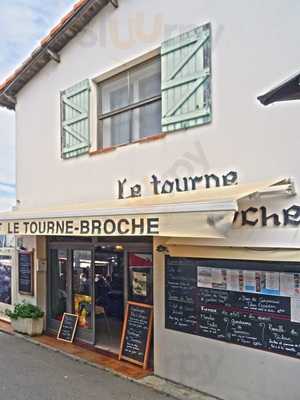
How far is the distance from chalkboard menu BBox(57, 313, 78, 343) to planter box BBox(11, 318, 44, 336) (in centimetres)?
78

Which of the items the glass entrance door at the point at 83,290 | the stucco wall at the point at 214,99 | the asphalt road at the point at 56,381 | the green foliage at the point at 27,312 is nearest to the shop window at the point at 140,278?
the glass entrance door at the point at 83,290

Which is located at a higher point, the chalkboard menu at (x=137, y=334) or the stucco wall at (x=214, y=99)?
the stucco wall at (x=214, y=99)

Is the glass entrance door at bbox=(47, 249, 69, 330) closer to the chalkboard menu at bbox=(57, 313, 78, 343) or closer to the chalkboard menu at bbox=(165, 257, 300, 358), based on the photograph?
the chalkboard menu at bbox=(57, 313, 78, 343)

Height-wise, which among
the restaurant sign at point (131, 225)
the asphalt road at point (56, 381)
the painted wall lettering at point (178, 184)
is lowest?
the asphalt road at point (56, 381)

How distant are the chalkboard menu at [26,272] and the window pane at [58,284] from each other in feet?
2.06

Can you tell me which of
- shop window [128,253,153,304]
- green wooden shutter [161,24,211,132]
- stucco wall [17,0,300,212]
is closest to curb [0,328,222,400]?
shop window [128,253,153,304]

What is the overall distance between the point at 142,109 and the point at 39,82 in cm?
443

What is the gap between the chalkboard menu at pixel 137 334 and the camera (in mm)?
9383

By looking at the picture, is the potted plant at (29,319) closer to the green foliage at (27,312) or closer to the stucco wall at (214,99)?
the green foliage at (27,312)

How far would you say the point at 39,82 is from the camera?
12.5 m

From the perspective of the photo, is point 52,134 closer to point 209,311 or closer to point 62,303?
point 62,303

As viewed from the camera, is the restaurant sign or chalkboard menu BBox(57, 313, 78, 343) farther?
chalkboard menu BBox(57, 313, 78, 343)

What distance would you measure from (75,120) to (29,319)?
5790mm

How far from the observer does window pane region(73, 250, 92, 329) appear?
11445 millimetres
